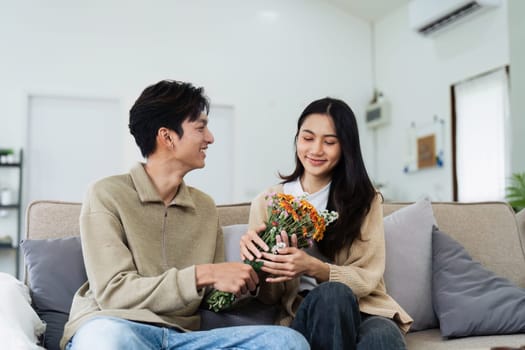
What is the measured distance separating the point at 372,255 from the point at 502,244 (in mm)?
720

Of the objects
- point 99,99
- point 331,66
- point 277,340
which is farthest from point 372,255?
point 331,66

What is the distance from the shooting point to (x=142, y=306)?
63.6 inches

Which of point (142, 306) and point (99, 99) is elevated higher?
point (99, 99)

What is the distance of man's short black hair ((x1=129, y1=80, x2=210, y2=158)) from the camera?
1932 millimetres

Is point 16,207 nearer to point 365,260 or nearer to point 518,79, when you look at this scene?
point 518,79

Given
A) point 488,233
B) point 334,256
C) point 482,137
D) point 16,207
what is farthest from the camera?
point 16,207

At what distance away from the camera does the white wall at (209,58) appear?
6426 millimetres

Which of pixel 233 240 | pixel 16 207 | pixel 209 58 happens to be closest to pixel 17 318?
pixel 233 240

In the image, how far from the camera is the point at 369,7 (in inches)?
291

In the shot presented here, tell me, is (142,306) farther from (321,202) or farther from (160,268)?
(321,202)

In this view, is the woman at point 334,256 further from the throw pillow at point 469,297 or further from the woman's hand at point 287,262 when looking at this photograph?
the throw pillow at point 469,297

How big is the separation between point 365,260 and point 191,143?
665 mm

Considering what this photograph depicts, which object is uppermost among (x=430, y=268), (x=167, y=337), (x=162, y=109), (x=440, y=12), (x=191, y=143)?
(x=440, y=12)

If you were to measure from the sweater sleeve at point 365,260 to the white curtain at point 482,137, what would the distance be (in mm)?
3759
